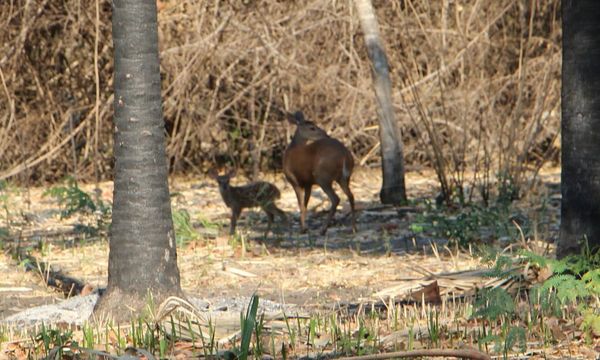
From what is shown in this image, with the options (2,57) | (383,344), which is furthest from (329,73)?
(383,344)

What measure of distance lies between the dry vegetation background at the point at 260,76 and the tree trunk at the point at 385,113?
180cm

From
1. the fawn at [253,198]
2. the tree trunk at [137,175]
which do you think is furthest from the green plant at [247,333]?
the fawn at [253,198]

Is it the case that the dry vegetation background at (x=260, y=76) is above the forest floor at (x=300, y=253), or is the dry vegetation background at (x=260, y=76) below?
above

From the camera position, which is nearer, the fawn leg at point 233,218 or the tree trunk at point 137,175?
the tree trunk at point 137,175

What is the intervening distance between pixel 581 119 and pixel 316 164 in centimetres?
561

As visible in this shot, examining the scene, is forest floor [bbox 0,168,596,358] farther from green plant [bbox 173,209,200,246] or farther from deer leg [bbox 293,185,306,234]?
deer leg [bbox 293,185,306,234]

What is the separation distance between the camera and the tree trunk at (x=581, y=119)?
7316mm

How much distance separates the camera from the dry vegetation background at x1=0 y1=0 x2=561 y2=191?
15844 mm

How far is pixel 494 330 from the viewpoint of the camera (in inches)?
246

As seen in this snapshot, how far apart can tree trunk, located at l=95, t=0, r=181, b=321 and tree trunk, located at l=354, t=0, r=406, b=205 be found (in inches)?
265

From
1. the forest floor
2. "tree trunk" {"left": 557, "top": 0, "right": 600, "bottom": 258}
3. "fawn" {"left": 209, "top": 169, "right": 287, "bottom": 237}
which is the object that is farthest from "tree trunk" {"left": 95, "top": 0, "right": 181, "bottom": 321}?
"fawn" {"left": 209, "top": 169, "right": 287, "bottom": 237}

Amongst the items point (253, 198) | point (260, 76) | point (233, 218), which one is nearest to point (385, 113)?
point (253, 198)

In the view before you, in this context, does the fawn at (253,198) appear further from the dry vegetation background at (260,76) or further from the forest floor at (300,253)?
the dry vegetation background at (260,76)

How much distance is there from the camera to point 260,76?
1658cm
